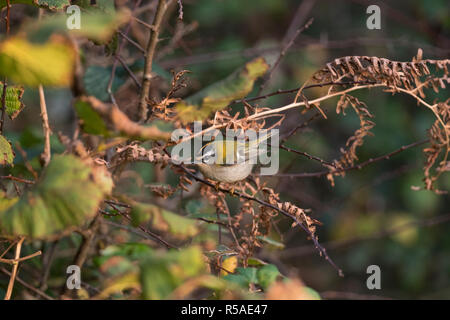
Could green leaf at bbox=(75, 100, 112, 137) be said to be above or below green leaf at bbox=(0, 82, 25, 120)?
below

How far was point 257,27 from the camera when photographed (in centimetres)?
329

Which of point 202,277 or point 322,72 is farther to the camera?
point 322,72

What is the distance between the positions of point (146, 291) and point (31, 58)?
28 centimetres

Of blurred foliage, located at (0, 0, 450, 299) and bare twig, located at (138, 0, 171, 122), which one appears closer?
blurred foliage, located at (0, 0, 450, 299)

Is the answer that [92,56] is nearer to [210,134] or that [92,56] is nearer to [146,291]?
[210,134]

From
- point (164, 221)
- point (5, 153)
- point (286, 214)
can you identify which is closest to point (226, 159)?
point (286, 214)

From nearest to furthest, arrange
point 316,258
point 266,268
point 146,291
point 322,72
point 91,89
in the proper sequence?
1. point 146,291
2. point 266,268
3. point 322,72
4. point 91,89
5. point 316,258

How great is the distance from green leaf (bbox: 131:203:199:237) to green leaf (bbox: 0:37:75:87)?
18 cm

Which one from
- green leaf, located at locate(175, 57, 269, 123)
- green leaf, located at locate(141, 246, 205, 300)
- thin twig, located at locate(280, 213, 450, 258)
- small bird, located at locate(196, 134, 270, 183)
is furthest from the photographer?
thin twig, located at locate(280, 213, 450, 258)

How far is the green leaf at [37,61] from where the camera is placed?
540mm

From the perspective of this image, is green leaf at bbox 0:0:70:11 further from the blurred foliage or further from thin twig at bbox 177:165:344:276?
thin twig at bbox 177:165:344:276

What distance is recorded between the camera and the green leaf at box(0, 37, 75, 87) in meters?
0.54

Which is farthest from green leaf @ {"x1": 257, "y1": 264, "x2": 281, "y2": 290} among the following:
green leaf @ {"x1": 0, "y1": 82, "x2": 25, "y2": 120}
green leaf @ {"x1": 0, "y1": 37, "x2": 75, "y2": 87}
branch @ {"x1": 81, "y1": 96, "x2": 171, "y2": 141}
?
green leaf @ {"x1": 0, "y1": 82, "x2": 25, "y2": 120}

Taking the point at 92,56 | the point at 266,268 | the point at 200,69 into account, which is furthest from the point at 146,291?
the point at 200,69
